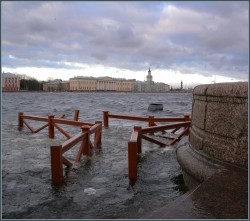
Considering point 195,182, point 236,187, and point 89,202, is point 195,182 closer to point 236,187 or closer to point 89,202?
point 236,187

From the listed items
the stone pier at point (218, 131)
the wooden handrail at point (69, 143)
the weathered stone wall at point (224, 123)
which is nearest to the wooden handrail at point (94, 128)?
the wooden handrail at point (69, 143)

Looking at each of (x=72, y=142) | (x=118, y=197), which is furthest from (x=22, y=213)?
(x=72, y=142)

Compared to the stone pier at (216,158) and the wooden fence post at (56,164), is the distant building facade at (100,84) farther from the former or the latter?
the stone pier at (216,158)

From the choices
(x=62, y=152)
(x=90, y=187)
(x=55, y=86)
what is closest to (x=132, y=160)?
(x=90, y=187)

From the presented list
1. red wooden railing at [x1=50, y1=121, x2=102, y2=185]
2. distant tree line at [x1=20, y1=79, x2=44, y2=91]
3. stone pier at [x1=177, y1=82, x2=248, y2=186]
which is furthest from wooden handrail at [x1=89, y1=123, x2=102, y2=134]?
distant tree line at [x1=20, y1=79, x2=44, y2=91]

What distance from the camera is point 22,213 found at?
14.6 ft

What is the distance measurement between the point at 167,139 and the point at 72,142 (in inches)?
Result: 213

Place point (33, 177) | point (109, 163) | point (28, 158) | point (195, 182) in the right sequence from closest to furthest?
1. point (195, 182)
2. point (33, 177)
3. point (109, 163)
4. point (28, 158)

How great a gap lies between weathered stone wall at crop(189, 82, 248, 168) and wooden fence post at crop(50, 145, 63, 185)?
2554 millimetres

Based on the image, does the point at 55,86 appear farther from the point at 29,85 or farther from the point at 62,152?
the point at 62,152

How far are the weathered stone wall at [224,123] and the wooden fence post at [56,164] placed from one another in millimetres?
2554

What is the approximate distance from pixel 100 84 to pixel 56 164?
171595 millimetres

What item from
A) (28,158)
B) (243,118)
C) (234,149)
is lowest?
(28,158)

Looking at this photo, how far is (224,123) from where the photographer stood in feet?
13.6
